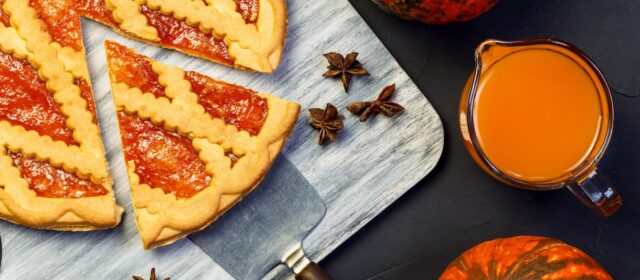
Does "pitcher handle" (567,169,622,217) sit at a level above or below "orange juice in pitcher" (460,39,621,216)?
below

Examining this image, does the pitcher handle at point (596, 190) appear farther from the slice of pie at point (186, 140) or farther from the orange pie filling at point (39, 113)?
the orange pie filling at point (39, 113)

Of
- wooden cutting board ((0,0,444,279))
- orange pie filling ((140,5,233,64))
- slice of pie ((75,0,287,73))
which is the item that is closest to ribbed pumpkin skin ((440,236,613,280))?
wooden cutting board ((0,0,444,279))

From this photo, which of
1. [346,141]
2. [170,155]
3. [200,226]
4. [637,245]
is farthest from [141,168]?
[637,245]

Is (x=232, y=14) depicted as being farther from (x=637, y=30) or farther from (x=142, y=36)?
(x=637, y=30)

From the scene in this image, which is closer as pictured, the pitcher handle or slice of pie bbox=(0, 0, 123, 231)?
the pitcher handle

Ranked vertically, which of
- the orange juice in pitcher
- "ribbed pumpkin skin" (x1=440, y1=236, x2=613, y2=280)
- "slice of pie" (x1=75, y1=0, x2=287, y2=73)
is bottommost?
"ribbed pumpkin skin" (x1=440, y1=236, x2=613, y2=280)

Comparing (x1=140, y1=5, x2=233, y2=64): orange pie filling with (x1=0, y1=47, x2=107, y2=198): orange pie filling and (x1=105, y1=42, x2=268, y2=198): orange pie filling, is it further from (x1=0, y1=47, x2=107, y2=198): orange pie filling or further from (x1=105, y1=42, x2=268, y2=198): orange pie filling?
(x1=0, y1=47, x2=107, y2=198): orange pie filling

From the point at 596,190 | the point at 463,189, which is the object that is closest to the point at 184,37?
the point at 463,189
